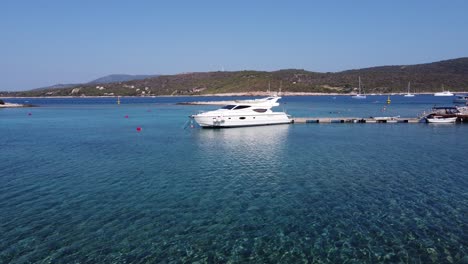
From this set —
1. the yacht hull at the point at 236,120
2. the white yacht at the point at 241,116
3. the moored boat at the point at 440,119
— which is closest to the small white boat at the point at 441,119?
the moored boat at the point at 440,119

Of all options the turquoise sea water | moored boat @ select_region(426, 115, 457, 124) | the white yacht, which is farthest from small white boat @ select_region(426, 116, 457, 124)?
the turquoise sea water

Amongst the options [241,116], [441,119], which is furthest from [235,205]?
[441,119]

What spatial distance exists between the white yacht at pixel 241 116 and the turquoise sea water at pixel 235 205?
18.6 meters

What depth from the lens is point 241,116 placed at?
189ft

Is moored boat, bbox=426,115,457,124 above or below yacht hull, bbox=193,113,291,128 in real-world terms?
below

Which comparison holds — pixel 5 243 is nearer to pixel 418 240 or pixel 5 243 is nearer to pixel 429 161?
pixel 418 240

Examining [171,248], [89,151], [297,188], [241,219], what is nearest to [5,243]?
[171,248]

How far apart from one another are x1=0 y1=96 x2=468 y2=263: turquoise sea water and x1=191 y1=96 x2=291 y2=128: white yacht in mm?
18575

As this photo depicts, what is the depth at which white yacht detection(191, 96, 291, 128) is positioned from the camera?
5581 centimetres

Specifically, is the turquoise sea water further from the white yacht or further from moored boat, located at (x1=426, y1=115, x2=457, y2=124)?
moored boat, located at (x1=426, y1=115, x2=457, y2=124)

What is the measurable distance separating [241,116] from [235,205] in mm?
39022

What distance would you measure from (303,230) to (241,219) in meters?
3.07

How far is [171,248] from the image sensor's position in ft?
46.2

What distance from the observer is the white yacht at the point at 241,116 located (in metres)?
55.8
